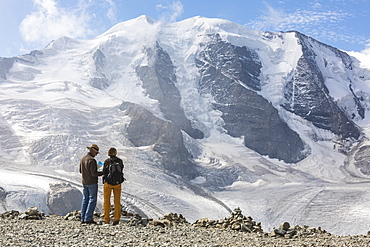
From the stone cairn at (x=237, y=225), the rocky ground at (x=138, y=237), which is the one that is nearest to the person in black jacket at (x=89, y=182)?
the rocky ground at (x=138, y=237)

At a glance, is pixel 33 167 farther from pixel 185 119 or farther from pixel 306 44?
pixel 306 44

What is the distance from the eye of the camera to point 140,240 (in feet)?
27.5

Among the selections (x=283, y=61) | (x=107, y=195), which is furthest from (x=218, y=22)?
(x=107, y=195)

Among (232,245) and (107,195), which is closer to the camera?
(232,245)

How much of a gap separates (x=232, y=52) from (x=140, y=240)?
512 ft

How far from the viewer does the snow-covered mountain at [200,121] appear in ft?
224

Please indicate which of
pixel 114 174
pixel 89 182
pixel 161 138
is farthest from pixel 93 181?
pixel 161 138

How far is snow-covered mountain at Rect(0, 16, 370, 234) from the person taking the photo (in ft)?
224

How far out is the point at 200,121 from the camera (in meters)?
131

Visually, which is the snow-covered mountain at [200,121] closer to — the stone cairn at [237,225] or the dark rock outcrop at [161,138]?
the dark rock outcrop at [161,138]

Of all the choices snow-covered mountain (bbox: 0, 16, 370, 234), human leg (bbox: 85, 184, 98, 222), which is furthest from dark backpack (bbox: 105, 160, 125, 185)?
snow-covered mountain (bbox: 0, 16, 370, 234)

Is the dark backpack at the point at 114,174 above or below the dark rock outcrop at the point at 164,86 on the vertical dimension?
below

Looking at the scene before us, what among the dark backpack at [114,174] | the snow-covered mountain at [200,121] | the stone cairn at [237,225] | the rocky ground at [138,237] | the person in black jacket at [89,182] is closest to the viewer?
the rocky ground at [138,237]

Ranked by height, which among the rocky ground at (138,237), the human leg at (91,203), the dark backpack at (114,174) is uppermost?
the dark backpack at (114,174)
